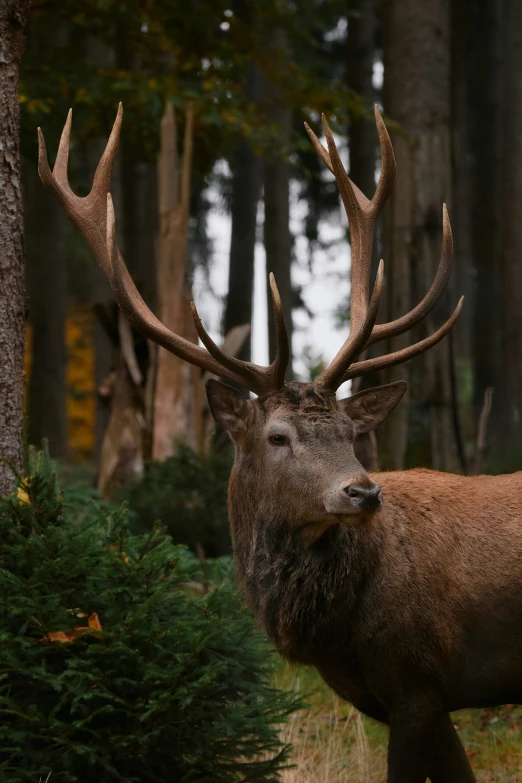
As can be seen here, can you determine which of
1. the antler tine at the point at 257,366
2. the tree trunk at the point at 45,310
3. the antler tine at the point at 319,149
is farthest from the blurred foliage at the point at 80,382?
the antler tine at the point at 257,366

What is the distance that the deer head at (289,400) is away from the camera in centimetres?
445

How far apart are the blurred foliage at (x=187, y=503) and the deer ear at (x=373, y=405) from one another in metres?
3.79

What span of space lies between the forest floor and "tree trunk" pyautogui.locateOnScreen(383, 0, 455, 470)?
265 centimetres

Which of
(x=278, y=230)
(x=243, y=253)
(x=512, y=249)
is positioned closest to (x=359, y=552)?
(x=278, y=230)

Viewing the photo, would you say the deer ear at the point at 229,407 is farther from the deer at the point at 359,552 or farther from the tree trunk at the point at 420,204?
the tree trunk at the point at 420,204

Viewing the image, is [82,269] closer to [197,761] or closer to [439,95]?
[439,95]

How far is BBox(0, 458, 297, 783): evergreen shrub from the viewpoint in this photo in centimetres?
402

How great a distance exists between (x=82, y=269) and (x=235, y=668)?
76.9 feet

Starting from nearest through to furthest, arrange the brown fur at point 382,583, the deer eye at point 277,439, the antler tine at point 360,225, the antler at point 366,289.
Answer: the brown fur at point 382,583, the deer eye at point 277,439, the antler at point 366,289, the antler tine at point 360,225

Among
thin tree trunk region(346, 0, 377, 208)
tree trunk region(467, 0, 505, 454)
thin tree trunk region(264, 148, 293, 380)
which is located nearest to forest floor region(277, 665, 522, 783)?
thin tree trunk region(264, 148, 293, 380)

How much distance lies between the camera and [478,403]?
18.5 meters

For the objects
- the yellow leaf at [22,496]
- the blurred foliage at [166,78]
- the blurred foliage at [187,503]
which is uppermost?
the blurred foliage at [166,78]

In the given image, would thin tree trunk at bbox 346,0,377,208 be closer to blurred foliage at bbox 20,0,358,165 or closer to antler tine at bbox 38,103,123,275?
blurred foliage at bbox 20,0,358,165

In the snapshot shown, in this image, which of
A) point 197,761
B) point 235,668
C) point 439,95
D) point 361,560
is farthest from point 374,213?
point 439,95
